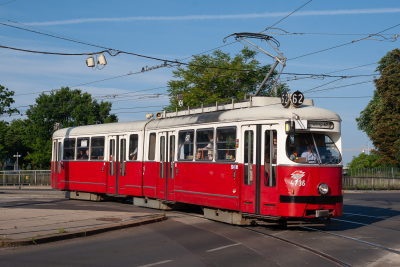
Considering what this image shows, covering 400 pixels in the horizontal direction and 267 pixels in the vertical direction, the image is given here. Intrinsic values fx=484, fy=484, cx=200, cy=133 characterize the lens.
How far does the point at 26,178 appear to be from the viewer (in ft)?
138

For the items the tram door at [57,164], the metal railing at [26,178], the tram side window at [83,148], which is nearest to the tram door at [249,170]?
the tram side window at [83,148]

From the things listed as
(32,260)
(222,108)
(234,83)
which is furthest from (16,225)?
(234,83)

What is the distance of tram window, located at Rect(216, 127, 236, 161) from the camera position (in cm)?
1334

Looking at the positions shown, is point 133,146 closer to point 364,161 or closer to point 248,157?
point 248,157

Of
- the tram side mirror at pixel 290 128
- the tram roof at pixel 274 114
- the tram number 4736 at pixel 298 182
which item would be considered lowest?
the tram number 4736 at pixel 298 182

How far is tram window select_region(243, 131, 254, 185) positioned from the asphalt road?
1.37 m

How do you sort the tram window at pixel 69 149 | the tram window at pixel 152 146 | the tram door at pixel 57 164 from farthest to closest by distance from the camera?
the tram door at pixel 57 164
the tram window at pixel 69 149
the tram window at pixel 152 146

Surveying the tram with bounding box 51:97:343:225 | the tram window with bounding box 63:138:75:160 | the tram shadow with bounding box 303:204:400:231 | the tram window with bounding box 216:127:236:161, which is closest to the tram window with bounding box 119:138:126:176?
the tram with bounding box 51:97:343:225

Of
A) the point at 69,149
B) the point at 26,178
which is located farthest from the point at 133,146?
the point at 26,178

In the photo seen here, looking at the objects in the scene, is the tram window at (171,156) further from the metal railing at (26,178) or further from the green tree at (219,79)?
the metal railing at (26,178)

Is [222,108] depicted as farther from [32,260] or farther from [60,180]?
[60,180]

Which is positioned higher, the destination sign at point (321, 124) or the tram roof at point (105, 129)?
the tram roof at point (105, 129)

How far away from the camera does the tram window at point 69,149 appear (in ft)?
74.3

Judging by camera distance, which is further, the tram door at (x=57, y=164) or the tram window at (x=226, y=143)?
the tram door at (x=57, y=164)
